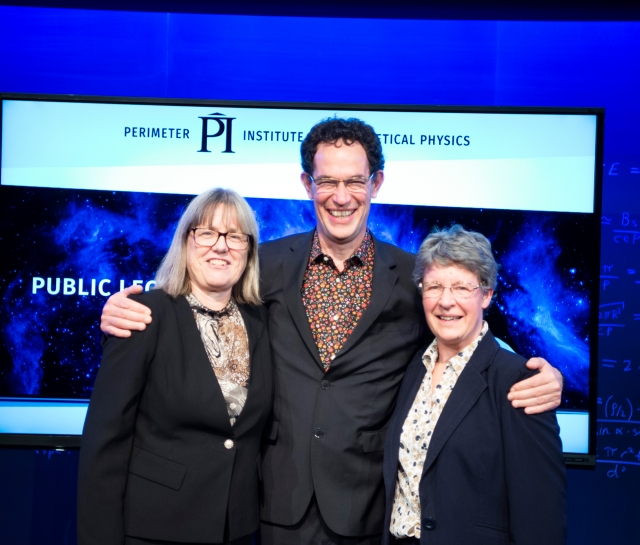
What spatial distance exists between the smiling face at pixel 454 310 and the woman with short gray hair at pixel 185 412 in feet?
2.07

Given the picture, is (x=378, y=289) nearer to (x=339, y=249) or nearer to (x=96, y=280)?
(x=339, y=249)

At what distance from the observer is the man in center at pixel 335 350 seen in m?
2.32

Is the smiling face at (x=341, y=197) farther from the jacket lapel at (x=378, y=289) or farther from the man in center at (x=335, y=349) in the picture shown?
the jacket lapel at (x=378, y=289)

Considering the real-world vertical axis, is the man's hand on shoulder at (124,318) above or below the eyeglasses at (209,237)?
below

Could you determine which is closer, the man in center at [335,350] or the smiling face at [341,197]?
the man in center at [335,350]

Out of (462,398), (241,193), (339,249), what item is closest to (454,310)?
(462,398)

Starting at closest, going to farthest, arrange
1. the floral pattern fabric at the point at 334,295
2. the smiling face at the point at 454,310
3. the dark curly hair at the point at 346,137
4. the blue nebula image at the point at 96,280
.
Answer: the smiling face at the point at 454,310 → the floral pattern fabric at the point at 334,295 → the dark curly hair at the point at 346,137 → the blue nebula image at the point at 96,280

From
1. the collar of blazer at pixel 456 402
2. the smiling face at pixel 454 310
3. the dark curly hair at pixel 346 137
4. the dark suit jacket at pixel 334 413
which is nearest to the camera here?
the collar of blazer at pixel 456 402

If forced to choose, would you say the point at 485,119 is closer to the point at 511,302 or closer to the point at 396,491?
the point at 511,302

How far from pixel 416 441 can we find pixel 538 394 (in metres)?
0.42

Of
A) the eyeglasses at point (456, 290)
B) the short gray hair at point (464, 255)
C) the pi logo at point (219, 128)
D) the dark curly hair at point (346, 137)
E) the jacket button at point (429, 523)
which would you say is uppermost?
the pi logo at point (219, 128)

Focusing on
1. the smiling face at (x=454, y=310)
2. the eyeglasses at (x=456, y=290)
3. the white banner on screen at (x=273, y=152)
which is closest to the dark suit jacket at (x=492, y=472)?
the smiling face at (x=454, y=310)

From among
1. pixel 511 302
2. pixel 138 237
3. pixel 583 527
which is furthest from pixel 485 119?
pixel 583 527

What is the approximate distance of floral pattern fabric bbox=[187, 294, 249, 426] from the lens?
214cm
